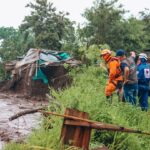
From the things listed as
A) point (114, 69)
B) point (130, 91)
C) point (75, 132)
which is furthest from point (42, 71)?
point (75, 132)

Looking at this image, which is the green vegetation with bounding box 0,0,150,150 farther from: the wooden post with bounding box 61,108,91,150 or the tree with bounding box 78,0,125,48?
the wooden post with bounding box 61,108,91,150

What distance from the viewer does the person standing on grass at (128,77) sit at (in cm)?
1041

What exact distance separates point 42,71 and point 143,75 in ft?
41.2

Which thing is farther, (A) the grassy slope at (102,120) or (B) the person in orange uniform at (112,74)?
(B) the person in orange uniform at (112,74)

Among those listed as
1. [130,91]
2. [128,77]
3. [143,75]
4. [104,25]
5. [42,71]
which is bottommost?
[130,91]

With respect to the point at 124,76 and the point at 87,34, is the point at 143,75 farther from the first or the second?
the point at 87,34

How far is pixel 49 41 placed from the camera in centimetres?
3050

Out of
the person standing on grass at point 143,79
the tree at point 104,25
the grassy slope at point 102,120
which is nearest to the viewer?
the grassy slope at point 102,120

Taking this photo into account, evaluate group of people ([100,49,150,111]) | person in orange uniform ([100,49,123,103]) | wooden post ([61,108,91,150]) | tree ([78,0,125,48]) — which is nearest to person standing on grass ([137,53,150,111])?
group of people ([100,49,150,111])

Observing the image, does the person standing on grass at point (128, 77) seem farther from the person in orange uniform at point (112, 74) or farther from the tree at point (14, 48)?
the tree at point (14, 48)

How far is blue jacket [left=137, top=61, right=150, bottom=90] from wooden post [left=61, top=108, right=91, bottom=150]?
4689 mm

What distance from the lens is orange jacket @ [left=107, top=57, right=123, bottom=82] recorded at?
1029 centimetres

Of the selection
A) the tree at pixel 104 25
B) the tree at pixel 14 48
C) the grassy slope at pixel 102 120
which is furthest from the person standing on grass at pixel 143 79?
the tree at pixel 14 48

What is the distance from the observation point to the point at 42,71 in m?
23.1
